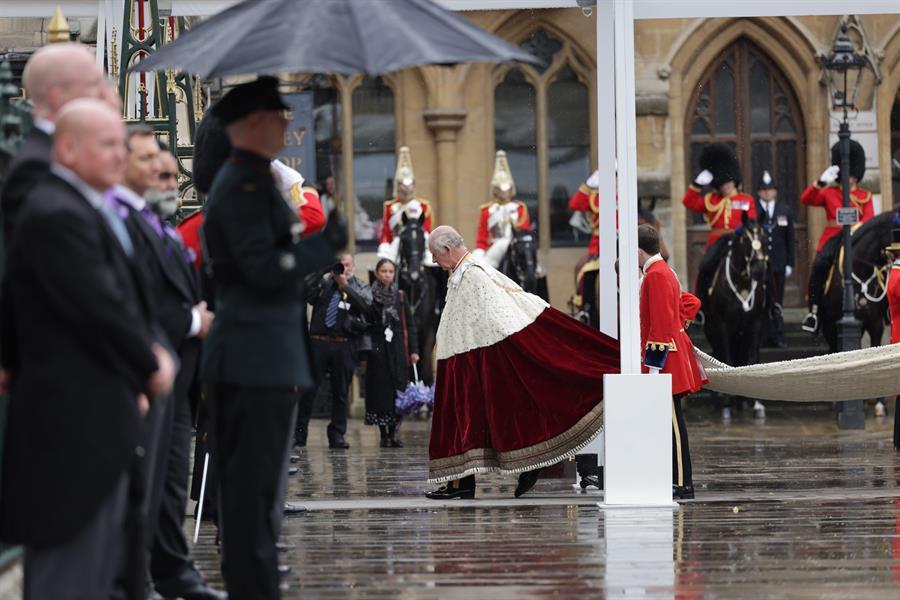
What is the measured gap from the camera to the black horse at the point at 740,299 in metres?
20.5

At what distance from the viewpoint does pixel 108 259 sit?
5.64 m

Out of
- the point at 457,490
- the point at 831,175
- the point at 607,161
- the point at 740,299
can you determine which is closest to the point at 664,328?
the point at 607,161

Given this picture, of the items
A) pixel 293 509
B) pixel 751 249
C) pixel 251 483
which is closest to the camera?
pixel 251 483

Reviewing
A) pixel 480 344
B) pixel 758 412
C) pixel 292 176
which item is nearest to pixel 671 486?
pixel 480 344

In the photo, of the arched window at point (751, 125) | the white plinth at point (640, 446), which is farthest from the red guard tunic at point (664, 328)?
the arched window at point (751, 125)

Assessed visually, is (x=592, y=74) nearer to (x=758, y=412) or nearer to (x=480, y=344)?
(x=758, y=412)

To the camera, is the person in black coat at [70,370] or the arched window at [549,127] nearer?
the person in black coat at [70,370]

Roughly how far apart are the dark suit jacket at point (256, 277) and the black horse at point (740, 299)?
47.3 ft

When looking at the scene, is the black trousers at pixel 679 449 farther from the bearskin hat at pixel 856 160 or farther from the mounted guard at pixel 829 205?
the bearskin hat at pixel 856 160

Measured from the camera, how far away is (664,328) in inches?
441

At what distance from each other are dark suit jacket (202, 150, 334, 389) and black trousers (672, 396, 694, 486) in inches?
205

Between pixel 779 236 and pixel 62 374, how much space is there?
1801 centimetres

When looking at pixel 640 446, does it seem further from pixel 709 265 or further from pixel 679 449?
pixel 709 265

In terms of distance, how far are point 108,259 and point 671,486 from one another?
5722 millimetres
